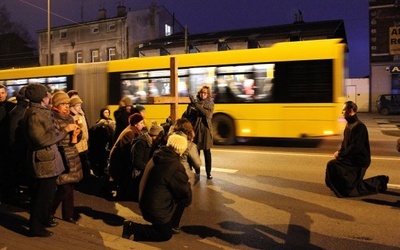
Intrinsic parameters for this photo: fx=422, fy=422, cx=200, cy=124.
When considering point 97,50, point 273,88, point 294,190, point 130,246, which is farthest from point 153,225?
point 97,50

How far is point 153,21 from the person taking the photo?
45344mm

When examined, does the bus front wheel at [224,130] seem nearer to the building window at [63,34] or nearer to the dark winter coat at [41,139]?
the dark winter coat at [41,139]

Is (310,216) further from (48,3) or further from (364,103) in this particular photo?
(364,103)

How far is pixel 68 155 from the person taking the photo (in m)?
5.30

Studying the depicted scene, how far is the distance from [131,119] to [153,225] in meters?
2.30

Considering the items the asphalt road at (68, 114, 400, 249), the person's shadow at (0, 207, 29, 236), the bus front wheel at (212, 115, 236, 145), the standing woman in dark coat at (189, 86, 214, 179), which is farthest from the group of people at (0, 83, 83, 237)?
the bus front wheel at (212, 115, 236, 145)

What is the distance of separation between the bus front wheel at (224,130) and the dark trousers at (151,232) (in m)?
9.49

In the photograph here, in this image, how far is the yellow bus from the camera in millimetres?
12961

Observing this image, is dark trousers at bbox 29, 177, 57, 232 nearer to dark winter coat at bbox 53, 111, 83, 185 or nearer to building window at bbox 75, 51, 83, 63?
dark winter coat at bbox 53, 111, 83, 185

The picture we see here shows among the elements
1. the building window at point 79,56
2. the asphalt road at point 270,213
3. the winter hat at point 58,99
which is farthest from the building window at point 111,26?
the winter hat at point 58,99

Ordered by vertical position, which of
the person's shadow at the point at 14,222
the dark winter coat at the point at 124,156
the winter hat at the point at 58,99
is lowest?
the person's shadow at the point at 14,222

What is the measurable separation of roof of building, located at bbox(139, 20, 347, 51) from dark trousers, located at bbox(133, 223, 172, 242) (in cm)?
2949

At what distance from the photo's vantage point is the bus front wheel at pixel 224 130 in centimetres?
1428

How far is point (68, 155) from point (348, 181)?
14.7 feet
